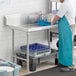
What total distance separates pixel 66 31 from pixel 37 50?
0.69 m

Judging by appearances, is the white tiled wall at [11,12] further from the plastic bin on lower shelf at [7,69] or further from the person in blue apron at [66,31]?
the plastic bin on lower shelf at [7,69]

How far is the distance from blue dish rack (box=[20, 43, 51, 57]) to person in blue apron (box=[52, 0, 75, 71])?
0.97 ft

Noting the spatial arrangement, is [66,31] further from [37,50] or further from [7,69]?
[7,69]

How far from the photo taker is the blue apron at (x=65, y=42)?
486cm

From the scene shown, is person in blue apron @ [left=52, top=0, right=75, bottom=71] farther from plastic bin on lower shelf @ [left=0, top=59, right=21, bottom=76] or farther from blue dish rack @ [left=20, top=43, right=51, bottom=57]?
plastic bin on lower shelf @ [left=0, top=59, right=21, bottom=76]

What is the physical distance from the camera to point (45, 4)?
558cm

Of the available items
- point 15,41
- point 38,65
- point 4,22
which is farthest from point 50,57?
point 4,22

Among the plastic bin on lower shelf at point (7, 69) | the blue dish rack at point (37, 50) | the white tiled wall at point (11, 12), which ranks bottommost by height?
the plastic bin on lower shelf at point (7, 69)

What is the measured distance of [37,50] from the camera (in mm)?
5000

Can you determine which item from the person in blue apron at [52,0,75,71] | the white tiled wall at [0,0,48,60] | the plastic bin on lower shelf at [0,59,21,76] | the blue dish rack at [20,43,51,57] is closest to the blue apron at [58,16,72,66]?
the person in blue apron at [52,0,75,71]

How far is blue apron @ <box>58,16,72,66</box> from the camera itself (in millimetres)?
4855

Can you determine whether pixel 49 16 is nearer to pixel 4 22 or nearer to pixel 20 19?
pixel 20 19

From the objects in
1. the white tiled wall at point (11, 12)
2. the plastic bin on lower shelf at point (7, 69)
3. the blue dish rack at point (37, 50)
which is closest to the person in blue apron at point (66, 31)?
the blue dish rack at point (37, 50)

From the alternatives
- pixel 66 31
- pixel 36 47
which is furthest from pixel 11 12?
pixel 66 31
